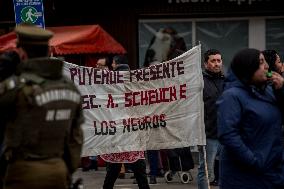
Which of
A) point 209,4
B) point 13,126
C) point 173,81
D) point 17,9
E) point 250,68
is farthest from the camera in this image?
point 209,4

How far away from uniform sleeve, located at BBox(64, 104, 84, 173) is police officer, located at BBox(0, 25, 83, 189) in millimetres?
50

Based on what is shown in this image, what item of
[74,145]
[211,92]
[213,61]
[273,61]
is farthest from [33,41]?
[211,92]

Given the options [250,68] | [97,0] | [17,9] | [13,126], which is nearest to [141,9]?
[97,0]

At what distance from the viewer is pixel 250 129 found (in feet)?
20.4

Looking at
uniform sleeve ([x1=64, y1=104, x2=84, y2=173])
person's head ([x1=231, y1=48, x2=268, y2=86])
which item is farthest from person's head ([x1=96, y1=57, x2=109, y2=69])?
uniform sleeve ([x1=64, y1=104, x2=84, y2=173])

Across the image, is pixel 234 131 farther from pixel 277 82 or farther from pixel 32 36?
pixel 32 36

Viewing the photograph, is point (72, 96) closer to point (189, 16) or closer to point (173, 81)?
point (173, 81)

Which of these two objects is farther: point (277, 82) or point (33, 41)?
point (277, 82)

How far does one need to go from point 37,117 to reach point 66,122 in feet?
0.86

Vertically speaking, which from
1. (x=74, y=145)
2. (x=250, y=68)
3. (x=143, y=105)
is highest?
(x=250, y=68)

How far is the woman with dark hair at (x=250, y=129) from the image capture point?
6195 millimetres

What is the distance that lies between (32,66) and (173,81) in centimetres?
480

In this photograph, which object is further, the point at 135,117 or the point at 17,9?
the point at 17,9

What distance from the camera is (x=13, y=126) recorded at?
5367 mm
